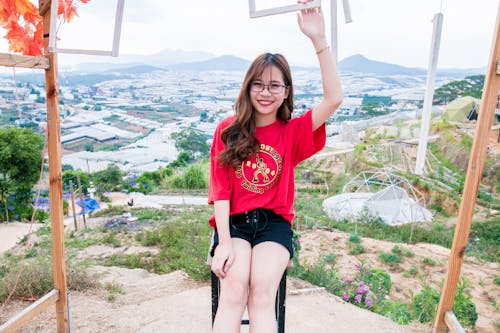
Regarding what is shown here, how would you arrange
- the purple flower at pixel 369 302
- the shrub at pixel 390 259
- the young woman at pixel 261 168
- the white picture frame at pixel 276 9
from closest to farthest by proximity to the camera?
the white picture frame at pixel 276 9 → the young woman at pixel 261 168 → the purple flower at pixel 369 302 → the shrub at pixel 390 259

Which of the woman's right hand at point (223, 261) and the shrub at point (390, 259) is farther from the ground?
the woman's right hand at point (223, 261)

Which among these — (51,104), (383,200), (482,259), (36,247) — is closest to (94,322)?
(51,104)

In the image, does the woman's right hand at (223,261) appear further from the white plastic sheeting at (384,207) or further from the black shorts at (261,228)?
the white plastic sheeting at (384,207)

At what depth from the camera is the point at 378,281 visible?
3662 mm

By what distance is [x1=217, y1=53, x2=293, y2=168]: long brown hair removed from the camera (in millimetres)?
1618

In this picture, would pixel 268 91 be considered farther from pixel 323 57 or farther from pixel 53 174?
pixel 53 174

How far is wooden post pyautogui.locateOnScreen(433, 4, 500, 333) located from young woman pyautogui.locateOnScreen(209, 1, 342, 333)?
1.95 feet

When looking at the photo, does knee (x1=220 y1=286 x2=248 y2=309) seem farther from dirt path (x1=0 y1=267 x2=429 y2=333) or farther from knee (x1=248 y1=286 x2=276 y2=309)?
dirt path (x1=0 y1=267 x2=429 y2=333)

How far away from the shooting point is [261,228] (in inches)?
65.4

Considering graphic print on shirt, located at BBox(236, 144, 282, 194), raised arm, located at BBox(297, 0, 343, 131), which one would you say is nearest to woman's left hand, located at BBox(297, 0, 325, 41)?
raised arm, located at BBox(297, 0, 343, 131)

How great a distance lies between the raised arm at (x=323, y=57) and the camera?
148 cm

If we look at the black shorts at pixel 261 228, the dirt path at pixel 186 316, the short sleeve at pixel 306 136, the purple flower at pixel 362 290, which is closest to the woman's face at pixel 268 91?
the short sleeve at pixel 306 136

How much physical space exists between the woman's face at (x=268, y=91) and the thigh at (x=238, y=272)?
2.05 feet

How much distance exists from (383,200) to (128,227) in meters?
5.36
